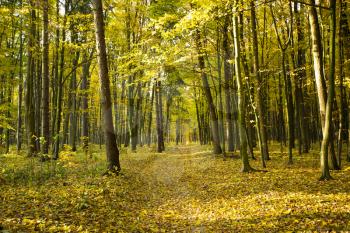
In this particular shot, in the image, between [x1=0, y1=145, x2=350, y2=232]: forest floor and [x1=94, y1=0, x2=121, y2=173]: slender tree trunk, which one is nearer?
[x1=0, y1=145, x2=350, y2=232]: forest floor

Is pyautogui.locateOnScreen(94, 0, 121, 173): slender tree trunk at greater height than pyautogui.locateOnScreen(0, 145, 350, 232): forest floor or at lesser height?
greater

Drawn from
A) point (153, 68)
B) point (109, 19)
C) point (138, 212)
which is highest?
point (109, 19)

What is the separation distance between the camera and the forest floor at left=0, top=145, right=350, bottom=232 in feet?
21.4

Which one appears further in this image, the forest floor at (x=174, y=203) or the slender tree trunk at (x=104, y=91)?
the slender tree trunk at (x=104, y=91)

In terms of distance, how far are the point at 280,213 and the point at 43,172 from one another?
9.24 m

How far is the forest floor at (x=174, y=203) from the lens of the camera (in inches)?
256

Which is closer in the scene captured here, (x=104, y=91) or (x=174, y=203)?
(x=174, y=203)

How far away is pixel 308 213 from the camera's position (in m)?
7.02

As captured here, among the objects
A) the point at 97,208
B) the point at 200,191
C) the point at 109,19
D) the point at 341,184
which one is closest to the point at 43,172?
the point at 97,208

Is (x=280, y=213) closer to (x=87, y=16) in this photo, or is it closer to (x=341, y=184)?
(x=341, y=184)

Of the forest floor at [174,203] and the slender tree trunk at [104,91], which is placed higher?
the slender tree trunk at [104,91]

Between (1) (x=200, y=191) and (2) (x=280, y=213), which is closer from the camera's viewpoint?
(2) (x=280, y=213)

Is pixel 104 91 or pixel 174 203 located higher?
pixel 104 91

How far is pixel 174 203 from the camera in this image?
9.34 meters
